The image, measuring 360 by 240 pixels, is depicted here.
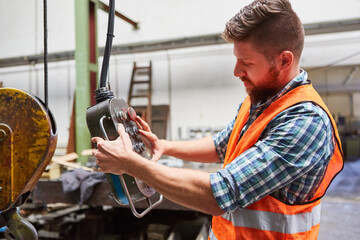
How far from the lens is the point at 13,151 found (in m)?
0.67

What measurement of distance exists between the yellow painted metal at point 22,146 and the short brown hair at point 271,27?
59 cm

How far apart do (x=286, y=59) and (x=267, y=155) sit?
30cm

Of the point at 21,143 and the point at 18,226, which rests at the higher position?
the point at 21,143

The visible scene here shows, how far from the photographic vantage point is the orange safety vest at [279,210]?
866mm

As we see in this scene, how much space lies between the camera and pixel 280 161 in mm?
781

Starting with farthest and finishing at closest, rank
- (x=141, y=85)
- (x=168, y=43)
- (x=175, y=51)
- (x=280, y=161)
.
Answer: (x=141, y=85) → (x=175, y=51) → (x=168, y=43) → (x=280, y=161)

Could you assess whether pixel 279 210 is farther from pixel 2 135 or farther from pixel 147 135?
pixel 2 135

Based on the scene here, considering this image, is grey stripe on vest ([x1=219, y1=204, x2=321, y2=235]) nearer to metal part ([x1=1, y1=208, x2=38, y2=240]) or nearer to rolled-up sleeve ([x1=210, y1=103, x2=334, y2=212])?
rolled-up sleeve ([x1=210, y1=103, x2=334, y2=212])

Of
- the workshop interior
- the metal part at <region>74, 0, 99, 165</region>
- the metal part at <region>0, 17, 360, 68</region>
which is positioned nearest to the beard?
the workshop interior

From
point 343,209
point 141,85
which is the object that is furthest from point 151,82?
point 343,209

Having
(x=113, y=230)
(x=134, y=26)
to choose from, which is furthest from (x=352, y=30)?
(x=113, y=230)

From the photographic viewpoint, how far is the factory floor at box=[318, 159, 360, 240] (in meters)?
2.88

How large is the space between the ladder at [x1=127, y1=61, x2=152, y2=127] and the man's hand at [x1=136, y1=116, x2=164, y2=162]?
4493 mm

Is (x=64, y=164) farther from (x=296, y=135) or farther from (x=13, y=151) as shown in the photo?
(x=296, y=135)
